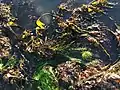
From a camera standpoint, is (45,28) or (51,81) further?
(45,28)

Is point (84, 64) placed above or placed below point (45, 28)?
below

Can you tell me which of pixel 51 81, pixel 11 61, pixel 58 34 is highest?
pixel 58 34

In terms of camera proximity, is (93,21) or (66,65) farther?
(93,21)

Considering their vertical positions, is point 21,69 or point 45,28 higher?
point 45,28

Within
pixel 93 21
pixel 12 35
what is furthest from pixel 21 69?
pixel 93 21

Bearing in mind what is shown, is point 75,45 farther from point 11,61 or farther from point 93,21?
point 11,61

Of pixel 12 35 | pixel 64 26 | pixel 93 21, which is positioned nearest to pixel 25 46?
pixel 12 35

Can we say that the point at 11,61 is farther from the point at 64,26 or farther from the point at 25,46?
the point at 64,26
